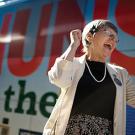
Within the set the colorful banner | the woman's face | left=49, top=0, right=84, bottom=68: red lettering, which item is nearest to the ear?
the woman's face

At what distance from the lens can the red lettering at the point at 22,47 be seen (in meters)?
3.33

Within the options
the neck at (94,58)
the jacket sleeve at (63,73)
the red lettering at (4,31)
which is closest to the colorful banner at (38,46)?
the red lettering at (4,31)

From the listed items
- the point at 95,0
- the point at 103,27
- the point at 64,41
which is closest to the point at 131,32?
the point at 95,0

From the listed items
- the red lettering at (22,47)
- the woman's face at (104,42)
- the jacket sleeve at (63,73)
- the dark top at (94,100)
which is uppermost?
the red lettering at (22,47)

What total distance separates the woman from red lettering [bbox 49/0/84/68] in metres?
1.33

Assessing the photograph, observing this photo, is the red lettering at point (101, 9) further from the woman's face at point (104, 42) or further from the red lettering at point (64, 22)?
the woman's face at point (104, 42)

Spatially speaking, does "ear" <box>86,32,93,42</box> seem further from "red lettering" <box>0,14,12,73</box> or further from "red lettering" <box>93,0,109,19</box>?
"red lettering" <box>0,14,12,73</box>

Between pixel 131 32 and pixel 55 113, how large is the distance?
113cm

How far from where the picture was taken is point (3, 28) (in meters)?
3.91

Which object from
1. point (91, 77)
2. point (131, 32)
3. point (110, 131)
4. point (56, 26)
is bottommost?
point (110, 131)

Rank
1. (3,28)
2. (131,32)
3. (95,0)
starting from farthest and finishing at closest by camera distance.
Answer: (3,28) < (95,0) < (131,32)

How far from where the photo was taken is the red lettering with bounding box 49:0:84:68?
301cm

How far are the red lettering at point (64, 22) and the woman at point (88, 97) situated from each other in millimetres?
1330

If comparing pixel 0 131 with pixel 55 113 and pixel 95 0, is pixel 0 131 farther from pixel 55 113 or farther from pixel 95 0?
pixel 55 113
